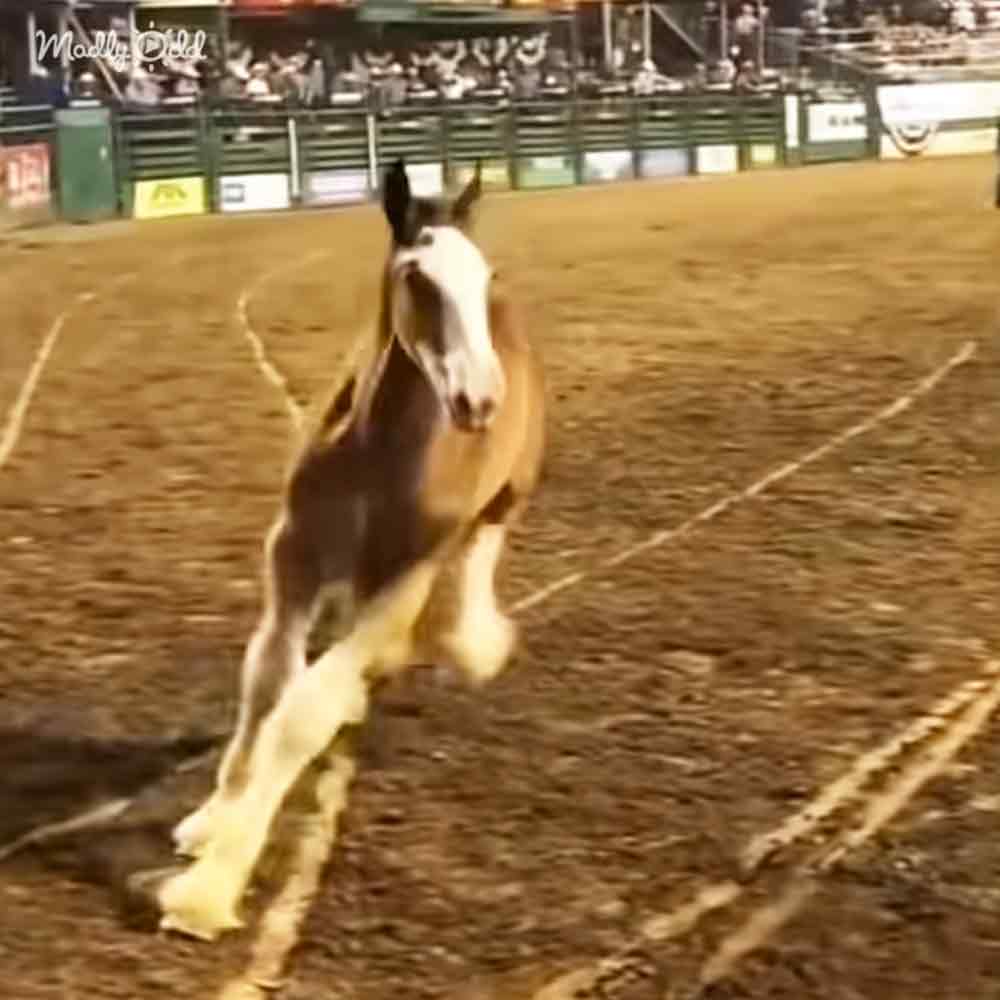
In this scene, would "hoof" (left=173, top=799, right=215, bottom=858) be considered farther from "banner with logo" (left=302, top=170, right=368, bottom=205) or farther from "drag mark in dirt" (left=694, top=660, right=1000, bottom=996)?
"banner with logo" (left=302, top=170, right=368, bottom=205)

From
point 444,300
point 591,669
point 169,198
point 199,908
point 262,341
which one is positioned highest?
point 444,300

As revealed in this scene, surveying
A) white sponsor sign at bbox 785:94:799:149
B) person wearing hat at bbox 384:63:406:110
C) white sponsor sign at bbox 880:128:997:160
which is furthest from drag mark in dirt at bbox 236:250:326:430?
white sponsor sign at bbox 880:128:997:160

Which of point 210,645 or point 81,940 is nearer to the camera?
point 81,940

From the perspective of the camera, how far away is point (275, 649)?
5820 millimetres

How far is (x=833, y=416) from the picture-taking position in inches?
497

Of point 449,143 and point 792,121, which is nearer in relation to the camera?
point 449,143

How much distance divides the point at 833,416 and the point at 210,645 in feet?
17.5

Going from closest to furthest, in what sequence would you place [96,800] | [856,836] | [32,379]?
[856,836] < [96,800] < [32,379]

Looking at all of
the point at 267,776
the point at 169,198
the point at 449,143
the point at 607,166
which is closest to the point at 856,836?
the point at 267,776

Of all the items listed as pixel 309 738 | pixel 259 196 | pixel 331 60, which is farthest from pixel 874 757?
pixel 331 60

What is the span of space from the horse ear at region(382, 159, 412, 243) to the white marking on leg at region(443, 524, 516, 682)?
1.39 meters

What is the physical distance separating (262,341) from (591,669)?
29.8 feet

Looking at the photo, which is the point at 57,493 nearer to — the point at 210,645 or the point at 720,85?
the point at 210,645

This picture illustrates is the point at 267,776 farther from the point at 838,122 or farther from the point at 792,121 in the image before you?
the point at 838,122
